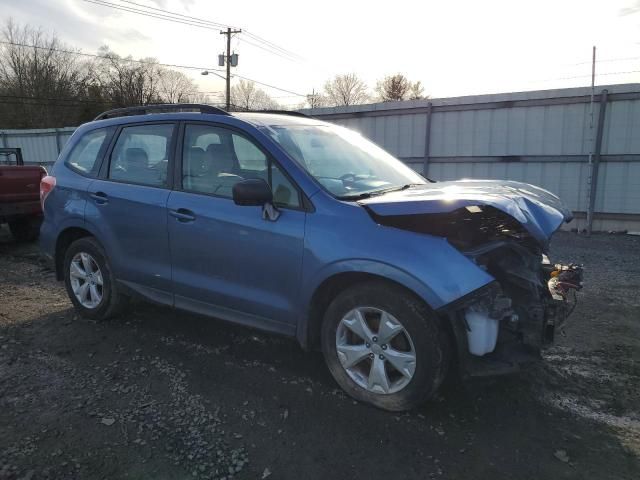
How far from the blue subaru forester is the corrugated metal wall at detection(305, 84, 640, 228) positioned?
6.35 meters

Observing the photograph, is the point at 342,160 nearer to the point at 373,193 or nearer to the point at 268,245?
the point at 373,193

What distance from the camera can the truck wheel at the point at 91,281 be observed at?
14.1 feet

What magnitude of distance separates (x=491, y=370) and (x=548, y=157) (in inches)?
310

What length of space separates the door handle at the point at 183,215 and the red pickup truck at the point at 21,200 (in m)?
5.94

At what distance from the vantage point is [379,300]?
2.82 metres

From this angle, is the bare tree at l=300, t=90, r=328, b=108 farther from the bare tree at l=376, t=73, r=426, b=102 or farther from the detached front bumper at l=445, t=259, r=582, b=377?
the detached front bumper at l=445, t=259, r=582, b=377

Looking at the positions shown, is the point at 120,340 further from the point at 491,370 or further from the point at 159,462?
the point at 491,370

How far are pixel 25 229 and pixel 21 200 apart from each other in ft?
2.93

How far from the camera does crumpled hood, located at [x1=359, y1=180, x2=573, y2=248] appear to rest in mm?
2658

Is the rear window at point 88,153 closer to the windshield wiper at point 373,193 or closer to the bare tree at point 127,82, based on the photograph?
the windshield wiper at point 373,193

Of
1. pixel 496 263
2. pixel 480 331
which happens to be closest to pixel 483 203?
pixel 496 263

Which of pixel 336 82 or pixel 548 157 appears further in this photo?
pixel 336 82

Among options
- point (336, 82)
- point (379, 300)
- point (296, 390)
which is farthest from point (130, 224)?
point (336, 82)

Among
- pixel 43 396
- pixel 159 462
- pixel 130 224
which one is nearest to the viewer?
pixel 159 462
